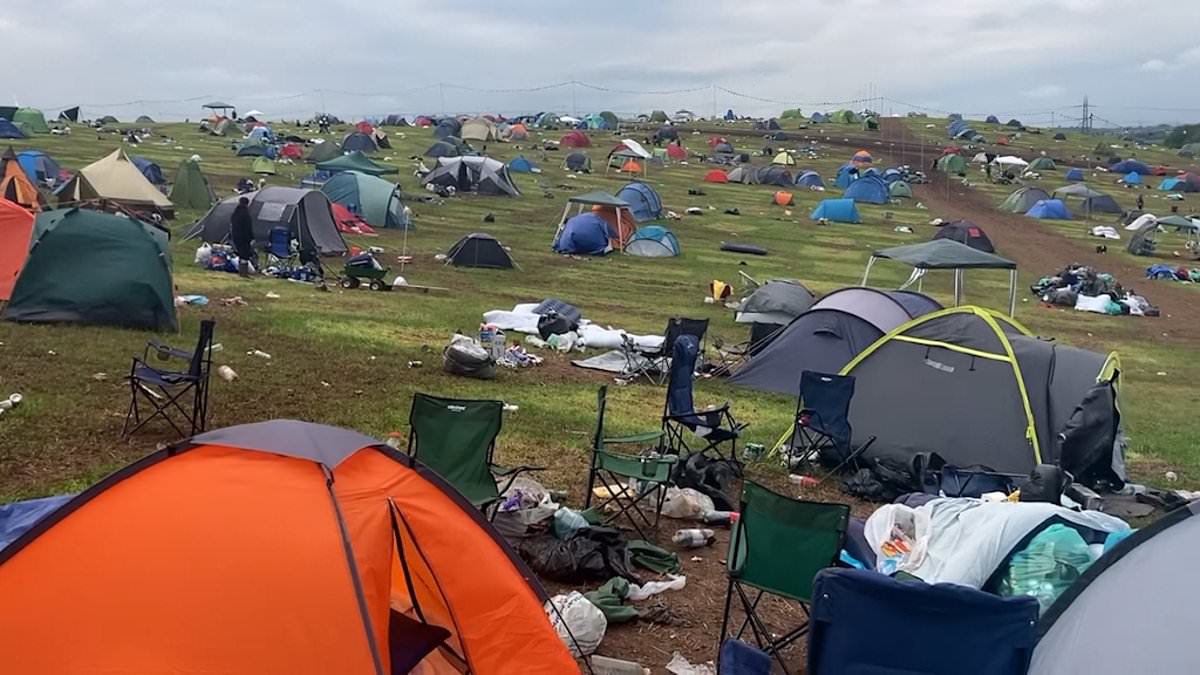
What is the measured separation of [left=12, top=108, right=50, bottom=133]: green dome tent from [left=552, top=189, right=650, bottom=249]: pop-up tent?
37.5 m

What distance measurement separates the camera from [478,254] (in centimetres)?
2309

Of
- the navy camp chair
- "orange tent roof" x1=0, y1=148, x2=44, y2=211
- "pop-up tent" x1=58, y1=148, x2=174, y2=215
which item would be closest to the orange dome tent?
the navy camp chair

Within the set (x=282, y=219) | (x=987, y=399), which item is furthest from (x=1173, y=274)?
(x=282, y=219)

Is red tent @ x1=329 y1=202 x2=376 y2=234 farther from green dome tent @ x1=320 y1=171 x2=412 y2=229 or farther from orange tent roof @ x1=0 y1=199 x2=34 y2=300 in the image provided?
orange tent roof @ x1=0 y1=199 x2=34 y2=300

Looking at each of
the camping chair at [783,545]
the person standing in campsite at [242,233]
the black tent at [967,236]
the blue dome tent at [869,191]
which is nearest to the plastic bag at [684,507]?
the camping chair at [783,545]

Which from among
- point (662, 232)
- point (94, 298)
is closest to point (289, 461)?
point (94, 298)

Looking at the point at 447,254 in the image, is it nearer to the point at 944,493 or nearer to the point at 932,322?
the point at 932,322

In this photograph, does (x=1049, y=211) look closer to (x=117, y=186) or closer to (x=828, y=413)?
(x=117, y=186)

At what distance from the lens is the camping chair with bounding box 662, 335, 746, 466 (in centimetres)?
977

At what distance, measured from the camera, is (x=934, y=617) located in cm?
480

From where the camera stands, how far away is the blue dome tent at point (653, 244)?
27.6 metres

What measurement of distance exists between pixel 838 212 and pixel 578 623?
34.7 m

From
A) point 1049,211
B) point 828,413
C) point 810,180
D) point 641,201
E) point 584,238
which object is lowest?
point 828,413

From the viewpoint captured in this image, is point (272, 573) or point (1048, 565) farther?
point (1048, 565)
